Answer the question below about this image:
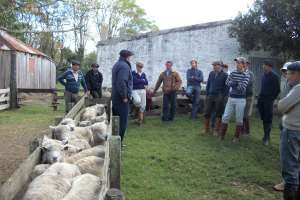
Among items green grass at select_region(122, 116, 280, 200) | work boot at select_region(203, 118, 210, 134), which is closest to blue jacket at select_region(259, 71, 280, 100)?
green grass at select_region(122, 116, 280, 200)

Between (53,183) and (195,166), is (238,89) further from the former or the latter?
(53,183)

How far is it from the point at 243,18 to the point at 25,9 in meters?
12.4

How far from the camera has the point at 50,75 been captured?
3266cm

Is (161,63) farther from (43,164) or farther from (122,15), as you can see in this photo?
(122,15)

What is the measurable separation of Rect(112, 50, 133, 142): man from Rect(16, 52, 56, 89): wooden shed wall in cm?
1465

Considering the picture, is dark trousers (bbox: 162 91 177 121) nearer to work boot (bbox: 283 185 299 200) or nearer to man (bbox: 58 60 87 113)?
man (bbox: 58 60 87 113)

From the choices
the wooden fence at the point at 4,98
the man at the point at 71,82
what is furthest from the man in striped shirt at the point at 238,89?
the wooden fence at the point at 4,98

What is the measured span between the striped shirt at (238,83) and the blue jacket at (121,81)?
2.54 m

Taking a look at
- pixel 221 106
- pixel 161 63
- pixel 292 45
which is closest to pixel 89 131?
pixel 221 106

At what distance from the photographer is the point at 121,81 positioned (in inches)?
357

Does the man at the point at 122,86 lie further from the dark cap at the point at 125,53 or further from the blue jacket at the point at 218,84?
the blue jacket at the point at 218,84

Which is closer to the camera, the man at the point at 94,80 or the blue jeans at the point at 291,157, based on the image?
the blue jeans at the point at 291,157

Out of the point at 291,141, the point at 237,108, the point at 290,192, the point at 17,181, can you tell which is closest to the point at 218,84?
the point at 237,108

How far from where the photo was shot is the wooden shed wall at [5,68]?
1844 centimetres
